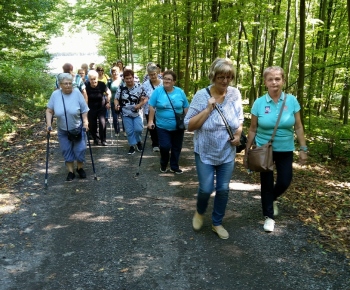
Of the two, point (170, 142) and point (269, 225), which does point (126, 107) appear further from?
point (269, 225)

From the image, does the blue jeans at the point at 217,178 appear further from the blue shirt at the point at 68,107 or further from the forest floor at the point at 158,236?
the blue shirt at the point at 68,107

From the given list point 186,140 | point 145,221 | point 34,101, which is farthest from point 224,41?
point 145,221

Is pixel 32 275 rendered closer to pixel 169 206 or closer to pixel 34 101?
pixel 169 206

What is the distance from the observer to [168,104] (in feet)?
21.6

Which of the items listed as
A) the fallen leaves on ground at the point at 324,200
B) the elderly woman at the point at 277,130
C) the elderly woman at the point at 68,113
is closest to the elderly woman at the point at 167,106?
the elderly woman at the point at 68,113

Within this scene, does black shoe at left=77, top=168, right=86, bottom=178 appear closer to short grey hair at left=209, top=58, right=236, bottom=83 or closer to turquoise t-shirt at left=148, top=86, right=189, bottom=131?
turquoise t-shirt at left=148, top=86, right=189, bottom=131

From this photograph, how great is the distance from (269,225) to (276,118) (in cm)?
145

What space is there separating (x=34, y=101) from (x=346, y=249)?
51.5 feet

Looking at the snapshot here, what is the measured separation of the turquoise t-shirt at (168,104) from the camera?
6.56m

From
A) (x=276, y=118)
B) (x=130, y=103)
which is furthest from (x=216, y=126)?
(x=130, y=103)

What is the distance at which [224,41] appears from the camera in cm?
1388

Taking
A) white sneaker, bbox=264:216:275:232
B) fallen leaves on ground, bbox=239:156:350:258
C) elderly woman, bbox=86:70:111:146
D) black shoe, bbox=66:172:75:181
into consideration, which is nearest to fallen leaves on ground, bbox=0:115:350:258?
fallen leaves on ground, bbox=239:156:350:258

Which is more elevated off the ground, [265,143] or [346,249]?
[265,143]

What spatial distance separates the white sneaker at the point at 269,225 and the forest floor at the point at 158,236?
9cm
